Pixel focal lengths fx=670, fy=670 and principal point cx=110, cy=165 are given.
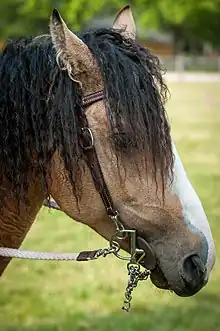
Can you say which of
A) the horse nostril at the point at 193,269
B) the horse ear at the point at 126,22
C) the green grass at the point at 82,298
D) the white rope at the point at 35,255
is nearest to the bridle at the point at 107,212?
the white rope at the point at 35,255

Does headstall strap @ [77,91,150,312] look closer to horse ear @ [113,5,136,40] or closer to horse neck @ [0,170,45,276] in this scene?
horse neck @ [0,170,45,276]

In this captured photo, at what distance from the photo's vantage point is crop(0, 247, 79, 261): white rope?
7.71 ft

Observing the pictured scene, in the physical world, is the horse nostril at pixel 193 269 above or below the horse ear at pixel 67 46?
below

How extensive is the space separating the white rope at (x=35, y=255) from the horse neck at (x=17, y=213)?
86mm

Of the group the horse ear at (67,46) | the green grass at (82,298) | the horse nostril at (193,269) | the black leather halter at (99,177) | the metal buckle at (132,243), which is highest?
the horse ear at (67,46)

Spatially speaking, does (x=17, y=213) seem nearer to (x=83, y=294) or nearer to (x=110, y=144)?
(x=110, y=144)

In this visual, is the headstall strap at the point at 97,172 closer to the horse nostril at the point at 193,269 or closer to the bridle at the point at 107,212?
the bridle at the point at 107,212

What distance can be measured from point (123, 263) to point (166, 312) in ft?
3.98

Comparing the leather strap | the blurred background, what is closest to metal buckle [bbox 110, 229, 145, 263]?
the leather strap

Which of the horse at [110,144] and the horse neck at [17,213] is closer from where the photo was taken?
the horse at [110,144]

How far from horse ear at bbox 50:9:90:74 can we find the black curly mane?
0.06 metres

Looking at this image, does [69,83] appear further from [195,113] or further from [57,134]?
[195,113]

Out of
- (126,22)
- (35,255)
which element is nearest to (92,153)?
(35,255)

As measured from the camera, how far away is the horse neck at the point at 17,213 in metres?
2.39
